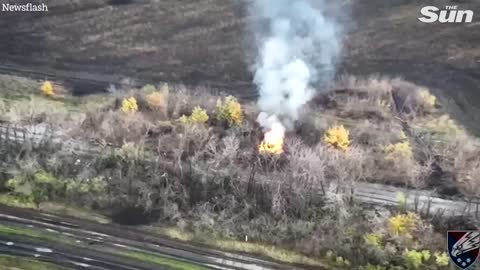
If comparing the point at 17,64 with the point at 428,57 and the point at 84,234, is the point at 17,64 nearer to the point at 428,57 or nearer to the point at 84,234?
the point at 84,234

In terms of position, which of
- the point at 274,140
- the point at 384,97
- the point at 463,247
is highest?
the point at 384,97

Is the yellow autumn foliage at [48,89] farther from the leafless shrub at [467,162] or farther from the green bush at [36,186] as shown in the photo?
the leafless shrub at [467,162]

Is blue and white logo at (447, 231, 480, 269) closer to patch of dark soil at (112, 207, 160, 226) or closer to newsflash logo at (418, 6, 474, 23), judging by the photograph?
newsflash logo at (418, 6, 474, 23)

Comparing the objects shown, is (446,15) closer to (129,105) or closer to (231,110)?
(231,110)

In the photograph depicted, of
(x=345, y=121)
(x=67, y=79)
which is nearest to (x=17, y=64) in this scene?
(x=67, y=79)

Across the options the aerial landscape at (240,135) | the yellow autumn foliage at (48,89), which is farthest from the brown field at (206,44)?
the yellow autumn foliage at (48,89)
